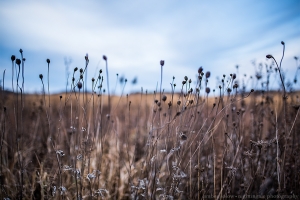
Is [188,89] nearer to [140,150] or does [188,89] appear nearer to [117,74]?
[117,74]

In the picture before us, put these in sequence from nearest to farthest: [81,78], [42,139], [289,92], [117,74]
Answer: [81,78]
[117,74]
[289,92]
[42,139]

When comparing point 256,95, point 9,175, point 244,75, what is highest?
point 244,75

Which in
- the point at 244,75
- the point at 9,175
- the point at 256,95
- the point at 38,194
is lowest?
the point at 38,194

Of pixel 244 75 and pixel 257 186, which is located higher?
pixel 244 75

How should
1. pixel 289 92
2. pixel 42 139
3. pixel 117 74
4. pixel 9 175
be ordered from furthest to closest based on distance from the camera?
pixel 42 139 < pixel 289 92 < pixel 9 175 < pixel 117 74

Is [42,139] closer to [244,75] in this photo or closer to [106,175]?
[106,175]

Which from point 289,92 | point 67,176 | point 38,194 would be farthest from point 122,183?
point 289,92

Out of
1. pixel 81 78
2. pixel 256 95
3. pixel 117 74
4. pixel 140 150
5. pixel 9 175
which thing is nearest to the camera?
pixel 81 78

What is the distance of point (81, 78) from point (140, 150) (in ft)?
11.1

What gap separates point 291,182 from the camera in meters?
2.39

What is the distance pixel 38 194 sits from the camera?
110 inches

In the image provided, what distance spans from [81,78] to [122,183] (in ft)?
6.83

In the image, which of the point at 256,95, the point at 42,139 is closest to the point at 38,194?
the point at 42,139

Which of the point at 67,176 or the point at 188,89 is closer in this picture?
the point at 188,89
